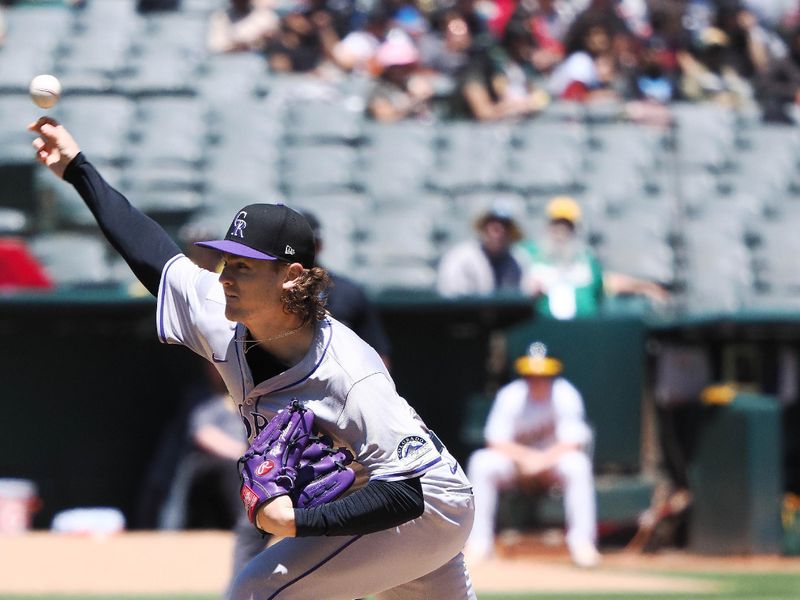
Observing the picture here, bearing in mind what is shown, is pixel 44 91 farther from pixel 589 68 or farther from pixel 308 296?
pixel 589 68

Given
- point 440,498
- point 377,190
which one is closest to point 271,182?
point 377,190

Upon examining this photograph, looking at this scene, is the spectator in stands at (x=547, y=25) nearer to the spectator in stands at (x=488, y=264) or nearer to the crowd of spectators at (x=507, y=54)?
the crowd of spectators at (x=507, y=54)

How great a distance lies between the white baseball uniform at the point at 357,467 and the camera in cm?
306

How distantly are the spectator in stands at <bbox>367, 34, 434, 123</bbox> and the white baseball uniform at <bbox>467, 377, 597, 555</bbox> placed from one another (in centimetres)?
310

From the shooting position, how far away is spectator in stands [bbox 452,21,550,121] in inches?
429

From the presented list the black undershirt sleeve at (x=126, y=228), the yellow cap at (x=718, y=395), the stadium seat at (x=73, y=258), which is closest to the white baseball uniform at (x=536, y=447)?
the yellow cap at (x=718, y=395)

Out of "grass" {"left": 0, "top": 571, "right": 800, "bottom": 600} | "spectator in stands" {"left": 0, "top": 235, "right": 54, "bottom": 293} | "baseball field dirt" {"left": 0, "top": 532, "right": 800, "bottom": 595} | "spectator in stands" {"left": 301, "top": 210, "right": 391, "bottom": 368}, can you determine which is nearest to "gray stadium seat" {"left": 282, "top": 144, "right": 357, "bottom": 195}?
"spectator in stands" {"left": 0, "top": 235, "right": 54, "bottom": 293}

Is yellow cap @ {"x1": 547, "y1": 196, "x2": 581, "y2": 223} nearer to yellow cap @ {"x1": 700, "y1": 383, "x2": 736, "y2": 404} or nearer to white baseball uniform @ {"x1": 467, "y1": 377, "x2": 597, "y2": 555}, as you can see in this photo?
white baseball uniform @ {"x1": 467, "y1": 377, "x2": 597, "y2": 555}

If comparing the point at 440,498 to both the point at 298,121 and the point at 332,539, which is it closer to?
the point at 332,539

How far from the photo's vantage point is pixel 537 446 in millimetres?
8492

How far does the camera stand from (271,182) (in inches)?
394

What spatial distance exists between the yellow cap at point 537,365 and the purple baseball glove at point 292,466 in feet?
17.7

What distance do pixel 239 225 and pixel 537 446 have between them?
5600mm

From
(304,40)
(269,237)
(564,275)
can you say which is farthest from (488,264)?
(269,237)
